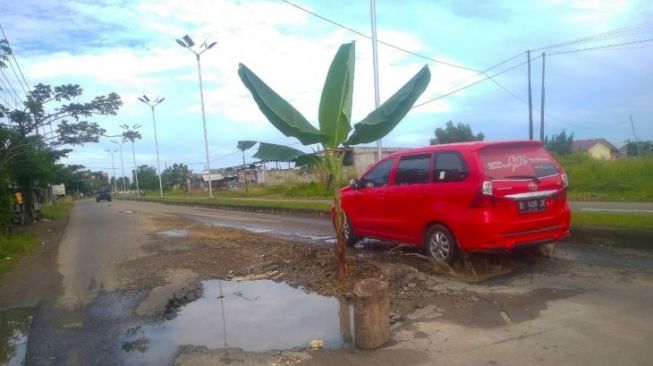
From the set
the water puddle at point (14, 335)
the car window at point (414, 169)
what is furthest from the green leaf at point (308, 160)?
the water puddle at point (14, 335)

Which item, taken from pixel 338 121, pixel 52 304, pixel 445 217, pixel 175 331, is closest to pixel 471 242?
pixel 445 217

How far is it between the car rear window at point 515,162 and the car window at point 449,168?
0.28 m

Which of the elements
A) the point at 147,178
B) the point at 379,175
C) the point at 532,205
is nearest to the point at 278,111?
the point at 379,175

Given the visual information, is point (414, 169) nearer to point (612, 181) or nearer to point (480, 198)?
point (480, 198)

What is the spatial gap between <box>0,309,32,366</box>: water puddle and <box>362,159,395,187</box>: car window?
524 cm

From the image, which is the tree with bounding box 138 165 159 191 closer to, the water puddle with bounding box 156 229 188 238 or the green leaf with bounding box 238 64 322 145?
the water puddle with bounding box 156 229 188 238

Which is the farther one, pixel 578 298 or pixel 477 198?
pixel 477 198

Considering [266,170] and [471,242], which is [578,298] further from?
[266,170]

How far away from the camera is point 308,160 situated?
655 cm

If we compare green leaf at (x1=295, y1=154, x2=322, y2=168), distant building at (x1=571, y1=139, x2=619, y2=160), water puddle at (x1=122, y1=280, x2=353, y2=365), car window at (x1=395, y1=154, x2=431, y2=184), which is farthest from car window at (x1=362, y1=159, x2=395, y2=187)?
distant building at (x1=571, y1=139, x2=619, y2=160)

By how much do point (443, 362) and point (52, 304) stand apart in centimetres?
529

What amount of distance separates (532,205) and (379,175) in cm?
266

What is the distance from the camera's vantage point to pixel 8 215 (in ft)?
51.1

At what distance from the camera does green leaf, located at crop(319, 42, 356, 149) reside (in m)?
6.23
